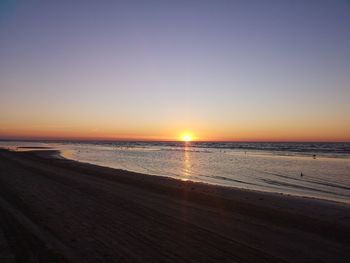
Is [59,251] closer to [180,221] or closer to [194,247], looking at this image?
[194,247]

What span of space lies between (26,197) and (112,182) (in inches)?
233

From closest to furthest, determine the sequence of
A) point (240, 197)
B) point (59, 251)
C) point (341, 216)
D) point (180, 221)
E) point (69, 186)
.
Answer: point (59, 251)
point (180, 221)
point (341, 216)
point (240, 197)
point (69, 186)

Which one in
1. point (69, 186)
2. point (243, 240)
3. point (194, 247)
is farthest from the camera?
point (69, 186)

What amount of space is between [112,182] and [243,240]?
1149 centimetres

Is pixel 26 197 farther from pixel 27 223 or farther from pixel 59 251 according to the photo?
pixel 59 251

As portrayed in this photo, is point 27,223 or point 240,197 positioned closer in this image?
point 27,223

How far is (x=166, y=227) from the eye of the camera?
27.6 ft

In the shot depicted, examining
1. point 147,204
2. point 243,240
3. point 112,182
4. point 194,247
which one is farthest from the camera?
point 112,182

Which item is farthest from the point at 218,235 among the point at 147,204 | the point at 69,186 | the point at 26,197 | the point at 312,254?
the point at 69,186

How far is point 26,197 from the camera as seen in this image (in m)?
12.3

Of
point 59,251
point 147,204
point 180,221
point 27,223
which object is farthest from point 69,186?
point 59,251

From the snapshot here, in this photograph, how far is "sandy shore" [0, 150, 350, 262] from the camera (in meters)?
6.39

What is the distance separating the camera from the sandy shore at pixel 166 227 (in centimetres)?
639

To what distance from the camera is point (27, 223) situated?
848 cm
